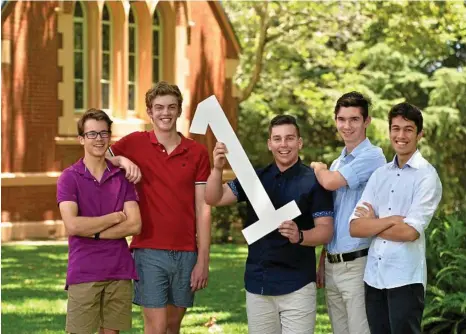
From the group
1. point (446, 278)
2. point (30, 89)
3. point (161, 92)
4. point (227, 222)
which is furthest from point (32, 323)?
point (227, 222)

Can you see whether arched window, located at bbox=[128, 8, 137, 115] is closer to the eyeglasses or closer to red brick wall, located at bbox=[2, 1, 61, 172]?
red brick wall, located at bbox=[2, 1, 61, 172]

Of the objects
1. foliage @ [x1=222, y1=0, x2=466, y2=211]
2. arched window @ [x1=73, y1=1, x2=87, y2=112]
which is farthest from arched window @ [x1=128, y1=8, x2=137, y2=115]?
foliage @ [x1=222, y1=0, x2=466, y2=211]

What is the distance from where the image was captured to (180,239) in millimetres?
6324

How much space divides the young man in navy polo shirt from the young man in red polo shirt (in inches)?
14.8

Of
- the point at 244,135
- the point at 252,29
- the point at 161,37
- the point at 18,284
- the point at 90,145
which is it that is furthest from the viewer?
the point at 244,135

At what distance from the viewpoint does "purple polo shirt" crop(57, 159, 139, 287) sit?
6.09m

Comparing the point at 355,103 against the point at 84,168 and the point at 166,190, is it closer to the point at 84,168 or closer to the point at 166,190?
the point at 166,190

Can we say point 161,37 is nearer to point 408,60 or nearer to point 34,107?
point 34,107

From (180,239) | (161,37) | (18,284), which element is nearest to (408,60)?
(161,37)

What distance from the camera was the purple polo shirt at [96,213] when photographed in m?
6.09

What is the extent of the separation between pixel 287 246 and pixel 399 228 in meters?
0.65

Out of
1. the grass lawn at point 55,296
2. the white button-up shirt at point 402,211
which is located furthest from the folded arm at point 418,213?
the grass lawn at point 55,296

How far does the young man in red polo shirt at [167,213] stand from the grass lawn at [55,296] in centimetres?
329

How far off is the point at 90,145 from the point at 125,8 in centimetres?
1596
